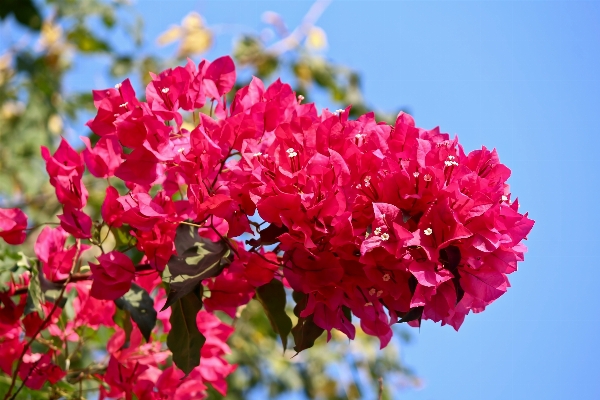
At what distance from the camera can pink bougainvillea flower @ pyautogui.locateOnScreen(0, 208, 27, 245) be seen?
1.66 meters

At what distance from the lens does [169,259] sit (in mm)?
1438

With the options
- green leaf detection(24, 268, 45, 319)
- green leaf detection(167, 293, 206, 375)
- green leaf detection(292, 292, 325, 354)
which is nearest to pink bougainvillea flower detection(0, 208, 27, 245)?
green leaf detection(24, 268, 45, 319)

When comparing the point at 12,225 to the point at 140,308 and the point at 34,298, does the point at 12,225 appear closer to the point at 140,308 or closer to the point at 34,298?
the point at 34,298

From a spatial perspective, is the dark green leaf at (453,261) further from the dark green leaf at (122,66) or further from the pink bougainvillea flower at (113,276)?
the dark green leaf at (122,66)

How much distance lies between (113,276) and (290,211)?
401 mm

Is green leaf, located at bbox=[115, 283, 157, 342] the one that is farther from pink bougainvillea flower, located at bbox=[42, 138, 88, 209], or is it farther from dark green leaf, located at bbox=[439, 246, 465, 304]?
dark green leaf, located at bbox=[439, 246, 465, 304]

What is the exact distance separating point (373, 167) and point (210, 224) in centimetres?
34

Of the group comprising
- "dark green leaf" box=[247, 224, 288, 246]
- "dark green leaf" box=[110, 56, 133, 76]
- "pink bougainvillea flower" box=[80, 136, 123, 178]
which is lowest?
"dark green leaf" box=[247, 224, 288, 246]

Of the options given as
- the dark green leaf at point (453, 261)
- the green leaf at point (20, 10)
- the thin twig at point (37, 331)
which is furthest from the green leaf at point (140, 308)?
the green leaf at point (20, 10)

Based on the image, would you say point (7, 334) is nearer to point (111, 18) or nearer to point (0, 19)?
point (0, 19)

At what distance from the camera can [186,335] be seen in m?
1.49

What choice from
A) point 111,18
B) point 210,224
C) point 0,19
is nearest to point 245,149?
point 210,224

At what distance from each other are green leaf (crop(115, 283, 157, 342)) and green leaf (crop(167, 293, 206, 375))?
0.26 feet

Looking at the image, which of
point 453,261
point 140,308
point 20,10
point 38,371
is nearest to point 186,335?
point 140,308
